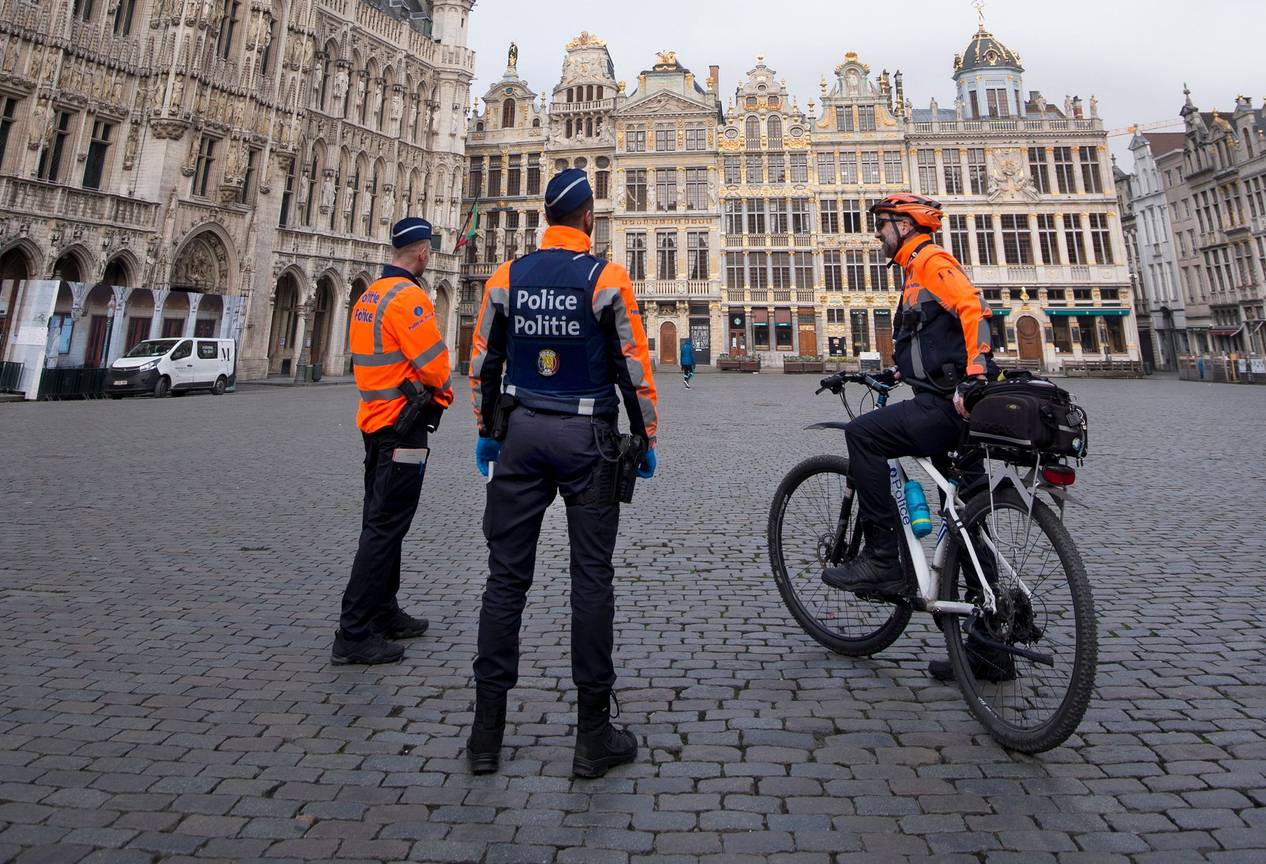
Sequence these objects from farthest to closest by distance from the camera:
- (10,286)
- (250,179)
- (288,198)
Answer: (288,198) → (250,179) → (10,286)

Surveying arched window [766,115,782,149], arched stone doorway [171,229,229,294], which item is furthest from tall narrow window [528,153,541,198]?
arched stone doorway [171,229,229,294]

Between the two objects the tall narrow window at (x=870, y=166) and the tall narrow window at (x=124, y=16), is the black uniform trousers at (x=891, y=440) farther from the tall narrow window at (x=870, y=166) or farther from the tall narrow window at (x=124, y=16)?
the tall narrow window at (x=870, y=166)

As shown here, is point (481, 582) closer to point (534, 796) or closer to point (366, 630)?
point (366, 630)

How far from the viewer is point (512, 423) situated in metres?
2.48

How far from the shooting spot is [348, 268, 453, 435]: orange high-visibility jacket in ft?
11.1

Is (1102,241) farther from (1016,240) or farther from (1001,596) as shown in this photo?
(1001,596)

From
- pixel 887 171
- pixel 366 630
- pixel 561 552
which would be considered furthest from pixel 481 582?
pixel 887 171

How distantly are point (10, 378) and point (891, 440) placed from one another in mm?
23380

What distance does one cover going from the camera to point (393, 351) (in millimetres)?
3438

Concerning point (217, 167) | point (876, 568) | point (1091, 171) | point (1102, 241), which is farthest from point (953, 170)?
point (876, 568)

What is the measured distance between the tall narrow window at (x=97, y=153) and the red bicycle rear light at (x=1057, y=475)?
106 feet

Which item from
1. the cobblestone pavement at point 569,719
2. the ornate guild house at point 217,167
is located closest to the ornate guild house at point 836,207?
the ornate guild house at point 217,167

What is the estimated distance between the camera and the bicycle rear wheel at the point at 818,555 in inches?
135

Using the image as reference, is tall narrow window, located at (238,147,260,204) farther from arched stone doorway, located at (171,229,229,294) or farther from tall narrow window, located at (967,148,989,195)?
tall narrow window, located at (967,148,989,195)
